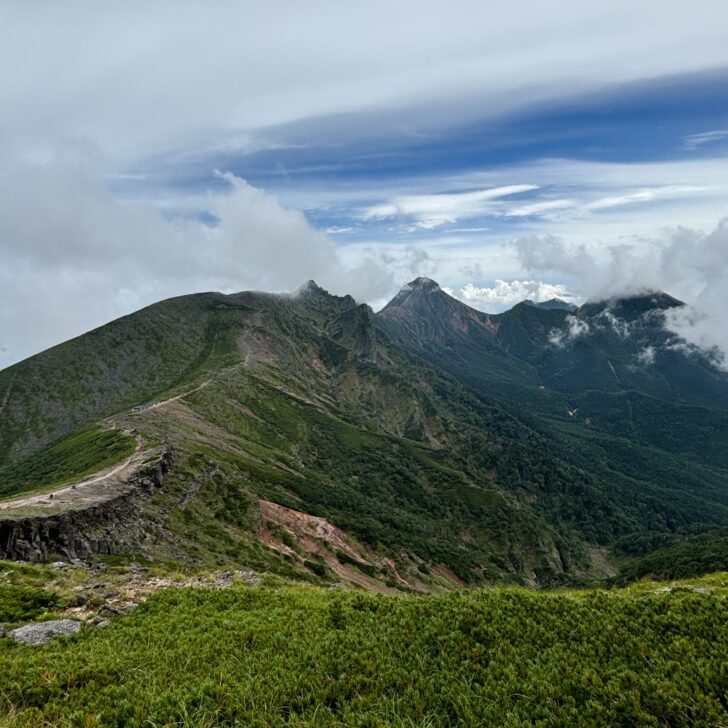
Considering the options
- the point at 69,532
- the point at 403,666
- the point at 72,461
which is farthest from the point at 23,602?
the point at 72,461

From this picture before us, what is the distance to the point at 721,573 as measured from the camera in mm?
20453

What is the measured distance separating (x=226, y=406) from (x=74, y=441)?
69285mm

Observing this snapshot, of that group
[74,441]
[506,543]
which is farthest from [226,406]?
[506,543]

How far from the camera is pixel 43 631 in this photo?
16594mm

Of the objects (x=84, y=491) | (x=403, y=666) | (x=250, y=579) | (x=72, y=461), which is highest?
(x=403, y=666)

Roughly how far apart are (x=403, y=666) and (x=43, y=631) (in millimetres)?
13859

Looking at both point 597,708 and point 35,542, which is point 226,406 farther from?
point 597,708

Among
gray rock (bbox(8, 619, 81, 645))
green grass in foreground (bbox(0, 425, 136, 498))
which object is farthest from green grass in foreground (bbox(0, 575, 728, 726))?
green grass in foreground (bbox(0, 425, 136, 498))

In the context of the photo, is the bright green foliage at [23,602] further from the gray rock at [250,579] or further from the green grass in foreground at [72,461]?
the green grass in foreground at [72,461]

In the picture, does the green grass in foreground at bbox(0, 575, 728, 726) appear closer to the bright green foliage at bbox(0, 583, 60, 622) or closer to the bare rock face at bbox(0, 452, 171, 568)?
the bright green foliage at bbox(0, 583, 60, 622)

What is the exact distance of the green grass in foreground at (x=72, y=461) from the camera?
272ft

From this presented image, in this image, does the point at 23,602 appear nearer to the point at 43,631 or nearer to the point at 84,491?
the point at 43,631

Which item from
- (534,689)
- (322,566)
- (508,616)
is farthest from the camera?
(322,566)

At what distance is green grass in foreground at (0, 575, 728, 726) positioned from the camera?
11258 millimetres
